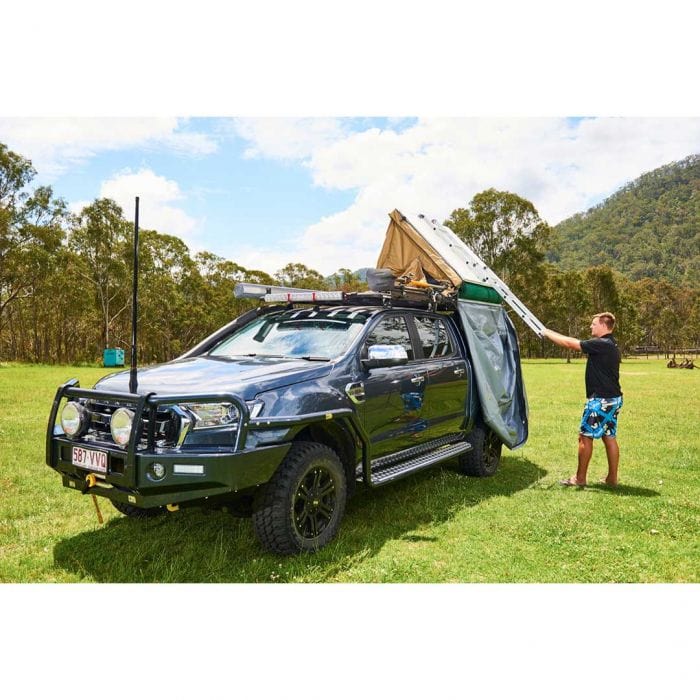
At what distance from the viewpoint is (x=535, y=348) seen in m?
33.8

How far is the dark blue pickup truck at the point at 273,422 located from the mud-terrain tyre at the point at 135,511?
0.02 metres

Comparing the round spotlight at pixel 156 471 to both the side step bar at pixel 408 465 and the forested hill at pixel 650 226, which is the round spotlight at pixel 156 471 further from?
the forested hill at pixel 650 226

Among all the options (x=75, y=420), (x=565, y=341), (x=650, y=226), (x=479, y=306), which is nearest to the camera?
(x=75, y=420)

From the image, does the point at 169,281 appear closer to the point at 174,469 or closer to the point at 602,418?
the point at 602,418

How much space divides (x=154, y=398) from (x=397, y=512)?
2.25 metres

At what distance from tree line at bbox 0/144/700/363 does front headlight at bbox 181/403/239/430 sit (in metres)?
2.30

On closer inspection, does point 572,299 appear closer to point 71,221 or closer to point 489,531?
point 71,221

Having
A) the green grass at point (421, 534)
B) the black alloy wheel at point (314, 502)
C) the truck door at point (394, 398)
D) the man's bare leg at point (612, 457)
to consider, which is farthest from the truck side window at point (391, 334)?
the man's bare leg at point (612, 457)

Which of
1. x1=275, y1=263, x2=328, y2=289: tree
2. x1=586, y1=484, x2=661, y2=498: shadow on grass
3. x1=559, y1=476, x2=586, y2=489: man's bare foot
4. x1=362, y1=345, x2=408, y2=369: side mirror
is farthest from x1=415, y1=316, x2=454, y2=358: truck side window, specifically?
x1=275, y1=263, x2=328, y2=289: tree

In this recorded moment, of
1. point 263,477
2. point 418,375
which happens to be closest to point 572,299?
point 418,375

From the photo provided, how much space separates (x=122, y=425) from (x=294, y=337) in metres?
1.63

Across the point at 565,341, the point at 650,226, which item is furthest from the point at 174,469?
the point at 650,226

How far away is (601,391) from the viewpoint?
5.48 m

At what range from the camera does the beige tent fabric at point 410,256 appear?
235 inches
